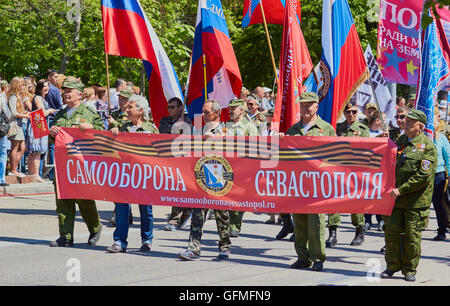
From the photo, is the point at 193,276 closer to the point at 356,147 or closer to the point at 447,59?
the point at 356,147

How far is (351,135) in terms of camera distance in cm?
1155


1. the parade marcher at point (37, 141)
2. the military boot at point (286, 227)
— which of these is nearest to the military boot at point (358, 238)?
the military boot at point (286, 227)

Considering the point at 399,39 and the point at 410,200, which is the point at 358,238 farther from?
the point at 399,39

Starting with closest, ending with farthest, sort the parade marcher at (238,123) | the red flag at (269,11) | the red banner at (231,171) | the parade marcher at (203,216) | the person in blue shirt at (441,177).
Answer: the red banner at (231,171) → the parade marcher at (203,216) → the parade marcher at (238,123) → the person in blue shirt at (441,177) → the red flag at (269,11)

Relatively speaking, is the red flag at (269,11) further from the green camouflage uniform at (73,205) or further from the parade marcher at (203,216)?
the parade marcher at (203,216)

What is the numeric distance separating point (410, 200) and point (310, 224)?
45.9 inches

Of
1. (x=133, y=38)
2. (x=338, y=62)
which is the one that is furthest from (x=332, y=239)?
(x=133, y=38)

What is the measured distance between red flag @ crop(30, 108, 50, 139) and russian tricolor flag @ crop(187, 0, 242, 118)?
312cm

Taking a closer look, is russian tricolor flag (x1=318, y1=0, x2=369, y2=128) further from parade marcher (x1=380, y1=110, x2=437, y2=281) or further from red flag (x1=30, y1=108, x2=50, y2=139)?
red flag (x1=30, y1=108, x2=50, y2=139)

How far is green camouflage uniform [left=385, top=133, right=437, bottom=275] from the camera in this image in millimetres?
8336

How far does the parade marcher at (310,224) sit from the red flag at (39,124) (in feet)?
20.9

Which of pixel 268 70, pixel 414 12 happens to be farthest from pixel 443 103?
pixel 268 70

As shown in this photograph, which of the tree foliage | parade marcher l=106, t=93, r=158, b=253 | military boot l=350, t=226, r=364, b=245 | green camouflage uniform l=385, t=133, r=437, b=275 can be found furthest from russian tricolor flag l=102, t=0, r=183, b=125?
the tree foliage

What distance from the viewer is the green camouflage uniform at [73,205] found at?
1024 centimetres
